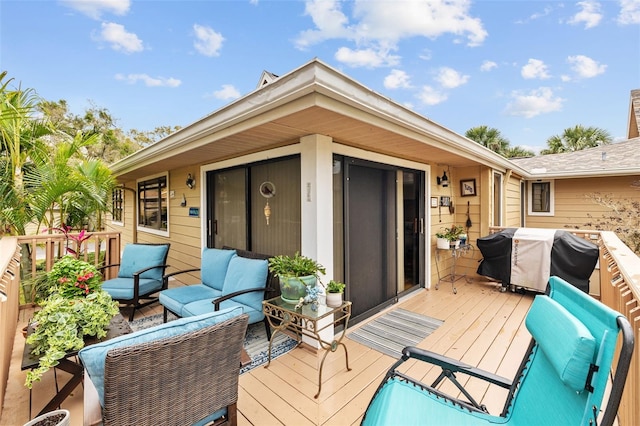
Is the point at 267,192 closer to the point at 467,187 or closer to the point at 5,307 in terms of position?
the point at 5,307

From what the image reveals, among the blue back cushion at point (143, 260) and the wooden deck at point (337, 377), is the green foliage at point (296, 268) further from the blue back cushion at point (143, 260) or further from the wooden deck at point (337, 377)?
the blue back cushion at point (143, 260)

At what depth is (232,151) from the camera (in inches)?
145

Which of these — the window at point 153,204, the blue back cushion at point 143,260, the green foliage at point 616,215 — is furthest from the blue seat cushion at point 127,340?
the green foliage at point 616,215

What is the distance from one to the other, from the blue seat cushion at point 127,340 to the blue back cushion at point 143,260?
3083mm

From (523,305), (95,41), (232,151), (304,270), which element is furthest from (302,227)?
(95,41)

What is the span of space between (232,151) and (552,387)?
11.9 feet

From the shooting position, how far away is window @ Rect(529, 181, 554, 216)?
7.70 metres

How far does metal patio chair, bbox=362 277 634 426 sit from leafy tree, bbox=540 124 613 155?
16.3 meters

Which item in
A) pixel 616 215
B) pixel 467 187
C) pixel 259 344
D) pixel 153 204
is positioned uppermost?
pixel 467 187

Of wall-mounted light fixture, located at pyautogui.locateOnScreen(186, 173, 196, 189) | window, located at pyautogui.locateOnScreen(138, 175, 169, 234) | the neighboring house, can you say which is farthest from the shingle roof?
window, located at pyautogui.locateOnScreen(138, 175, 169, 234)

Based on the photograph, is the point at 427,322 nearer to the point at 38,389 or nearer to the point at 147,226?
the point at 38,389

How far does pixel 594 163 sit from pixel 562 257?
4.93 meters

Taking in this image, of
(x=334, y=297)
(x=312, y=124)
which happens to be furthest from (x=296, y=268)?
(x=312, y=124)

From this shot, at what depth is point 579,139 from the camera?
13133 mm
